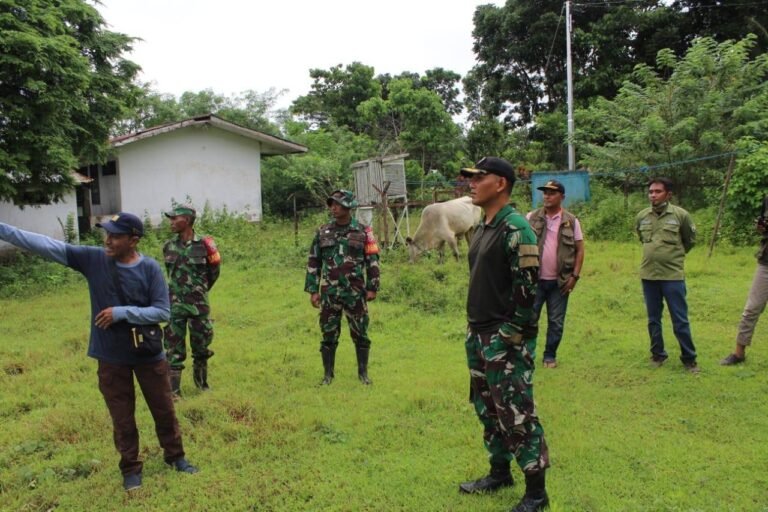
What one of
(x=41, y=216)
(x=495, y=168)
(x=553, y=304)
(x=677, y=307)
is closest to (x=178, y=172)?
(x=41, y=216)

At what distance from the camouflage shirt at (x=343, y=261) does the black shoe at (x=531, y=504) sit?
2.73m

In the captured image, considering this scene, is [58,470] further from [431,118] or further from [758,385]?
[431,118]

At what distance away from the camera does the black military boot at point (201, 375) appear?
539cm

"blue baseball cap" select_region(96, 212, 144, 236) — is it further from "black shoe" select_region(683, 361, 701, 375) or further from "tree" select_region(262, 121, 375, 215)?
"tree" select_region(262, 121, 375, 215)

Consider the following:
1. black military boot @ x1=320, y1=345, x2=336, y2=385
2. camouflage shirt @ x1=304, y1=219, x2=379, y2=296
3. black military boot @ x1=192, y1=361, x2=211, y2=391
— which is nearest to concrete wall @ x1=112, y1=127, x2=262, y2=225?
black military boot @ x1=192, y1=361, x2=211, y2=391

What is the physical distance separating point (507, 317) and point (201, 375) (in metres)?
3.45

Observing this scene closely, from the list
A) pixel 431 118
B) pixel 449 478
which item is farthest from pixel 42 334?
pixel 431 118

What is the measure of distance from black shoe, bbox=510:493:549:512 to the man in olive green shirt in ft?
9.93

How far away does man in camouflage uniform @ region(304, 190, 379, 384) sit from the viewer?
213 inches

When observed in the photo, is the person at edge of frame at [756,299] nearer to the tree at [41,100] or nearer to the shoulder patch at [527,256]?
the shoulder patch at [527,256]

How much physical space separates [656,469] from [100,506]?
134 inches

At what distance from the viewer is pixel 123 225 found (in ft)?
11.3

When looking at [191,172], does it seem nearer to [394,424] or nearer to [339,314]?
[339,314]

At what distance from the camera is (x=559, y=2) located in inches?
932
